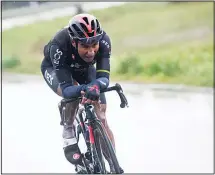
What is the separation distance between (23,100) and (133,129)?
210 cm

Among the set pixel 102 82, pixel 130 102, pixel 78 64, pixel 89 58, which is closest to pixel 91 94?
pixel 102 82

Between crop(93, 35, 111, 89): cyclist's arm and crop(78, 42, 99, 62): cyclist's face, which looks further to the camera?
crop(93, 35, 111, 89): cyclist's arm

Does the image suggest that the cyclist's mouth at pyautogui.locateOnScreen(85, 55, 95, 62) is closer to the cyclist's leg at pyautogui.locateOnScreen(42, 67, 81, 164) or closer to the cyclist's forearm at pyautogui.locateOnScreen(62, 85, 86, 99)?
the cyclist's forearm at pyautogui.locateOnScreen(62, 85, 86, 99)

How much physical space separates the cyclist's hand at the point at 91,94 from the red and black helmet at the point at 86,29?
36 cm

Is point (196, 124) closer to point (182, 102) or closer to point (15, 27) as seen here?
point (182, 102)

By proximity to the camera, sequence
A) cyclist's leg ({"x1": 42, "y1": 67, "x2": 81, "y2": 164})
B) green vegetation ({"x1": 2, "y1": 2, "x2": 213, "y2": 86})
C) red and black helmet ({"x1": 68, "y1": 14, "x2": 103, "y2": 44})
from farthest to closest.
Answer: green vegetation ({"x1": 2, "y1": 2, "x2": 213, "y2": 86}) < cyclist's leg ({"x1": 42, "y1": 67, "x2": 81, "y2": 164}) < red and black helmet ({"x1": 68, "y1": 14, "x2": 103, "y2": 44})

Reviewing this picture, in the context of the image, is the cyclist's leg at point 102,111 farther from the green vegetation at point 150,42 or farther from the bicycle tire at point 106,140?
the green vegetation at point 150,42

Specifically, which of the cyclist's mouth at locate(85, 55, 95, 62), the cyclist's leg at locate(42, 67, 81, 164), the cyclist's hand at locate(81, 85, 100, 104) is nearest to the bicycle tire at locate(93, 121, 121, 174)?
the cyclist's hand at locate(81, 85, 100, 104)

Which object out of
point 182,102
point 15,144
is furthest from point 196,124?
point 15,144

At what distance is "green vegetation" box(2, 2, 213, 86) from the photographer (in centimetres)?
1130

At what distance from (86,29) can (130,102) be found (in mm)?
5453

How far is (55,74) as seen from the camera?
5324 millimetres

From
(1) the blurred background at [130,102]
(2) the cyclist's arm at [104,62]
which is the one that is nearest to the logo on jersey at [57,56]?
(2) the cyclist's arm at [104,62]

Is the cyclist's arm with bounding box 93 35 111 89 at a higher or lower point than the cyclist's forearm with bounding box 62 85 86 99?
higher
